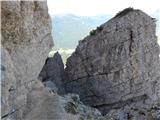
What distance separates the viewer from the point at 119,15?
92250mm

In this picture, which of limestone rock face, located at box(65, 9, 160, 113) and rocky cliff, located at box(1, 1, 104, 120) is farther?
limestone rock face, located at box(65, 9, 160, 113)

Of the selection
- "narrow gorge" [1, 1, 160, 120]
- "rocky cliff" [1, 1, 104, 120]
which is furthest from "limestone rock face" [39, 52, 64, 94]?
"rocky cliff" [1, 1, 104, 120]

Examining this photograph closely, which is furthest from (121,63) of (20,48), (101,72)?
(20,48)

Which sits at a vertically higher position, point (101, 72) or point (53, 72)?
point (53, 72)

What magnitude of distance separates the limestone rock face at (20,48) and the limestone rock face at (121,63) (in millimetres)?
29344

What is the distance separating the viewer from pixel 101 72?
9075 cm

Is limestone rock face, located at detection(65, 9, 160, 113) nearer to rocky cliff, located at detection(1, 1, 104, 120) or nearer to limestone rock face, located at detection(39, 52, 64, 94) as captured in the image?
limestone rock face, located at detection(39, 52, 64, 94)

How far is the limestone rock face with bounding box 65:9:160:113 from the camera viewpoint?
3494 inches

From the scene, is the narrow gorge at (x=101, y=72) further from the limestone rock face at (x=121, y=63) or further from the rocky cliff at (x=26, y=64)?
the rocky cliff at (x=26, y=64)

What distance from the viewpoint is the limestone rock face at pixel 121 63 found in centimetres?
8875

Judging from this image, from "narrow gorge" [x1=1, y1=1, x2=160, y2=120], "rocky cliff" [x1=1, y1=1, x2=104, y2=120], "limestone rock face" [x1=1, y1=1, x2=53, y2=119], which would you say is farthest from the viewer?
"narrow gorge" [x1=1, y1=1, x2=160, y2=120]

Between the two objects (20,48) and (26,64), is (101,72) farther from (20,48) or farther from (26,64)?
(20,48)

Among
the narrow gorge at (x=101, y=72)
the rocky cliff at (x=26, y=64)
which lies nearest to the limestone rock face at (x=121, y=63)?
the narrow gorge at (x=101, y=72)

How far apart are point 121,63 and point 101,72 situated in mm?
5096
